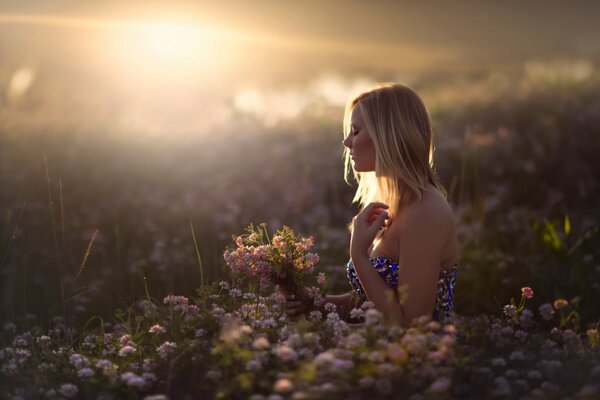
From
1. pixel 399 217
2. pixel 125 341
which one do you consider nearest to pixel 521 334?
pixel 399 217

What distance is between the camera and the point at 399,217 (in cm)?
417

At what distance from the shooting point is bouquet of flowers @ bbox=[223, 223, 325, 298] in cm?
396

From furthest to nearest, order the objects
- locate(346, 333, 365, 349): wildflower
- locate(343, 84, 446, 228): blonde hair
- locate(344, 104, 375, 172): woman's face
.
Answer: locate(344, 104, 375, 172): woman's face < locate(343, 84, 446, 228): blonde hair < locate(346, 333, 365, 349): wildflower

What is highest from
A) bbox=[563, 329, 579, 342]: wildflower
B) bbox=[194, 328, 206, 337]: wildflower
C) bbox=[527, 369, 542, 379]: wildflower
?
bbox=[194, 328, 206, 337]: wildflower

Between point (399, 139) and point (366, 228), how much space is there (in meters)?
0.52

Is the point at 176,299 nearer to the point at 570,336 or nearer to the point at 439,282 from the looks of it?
the point at 439,282

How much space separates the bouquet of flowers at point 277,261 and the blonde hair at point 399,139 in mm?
553

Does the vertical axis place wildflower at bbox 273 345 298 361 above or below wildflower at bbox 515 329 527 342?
above

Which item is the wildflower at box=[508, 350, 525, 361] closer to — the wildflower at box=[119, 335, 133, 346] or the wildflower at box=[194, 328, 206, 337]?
the wildflower at box=[194, 328, 206, 337]

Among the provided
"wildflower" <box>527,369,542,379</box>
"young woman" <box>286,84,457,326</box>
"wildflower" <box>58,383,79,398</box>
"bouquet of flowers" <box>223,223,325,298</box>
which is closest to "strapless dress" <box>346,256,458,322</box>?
"young woman" <box>286,84,457,326</box>

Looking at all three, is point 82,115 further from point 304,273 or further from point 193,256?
point 304,273

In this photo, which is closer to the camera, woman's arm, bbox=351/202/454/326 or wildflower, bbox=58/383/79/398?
wildflower, bbox=58/383/79/398

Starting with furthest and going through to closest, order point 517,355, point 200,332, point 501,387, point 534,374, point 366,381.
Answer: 1. point 200,332
2. point 517,355
3. point 534,374
4. point 501,387
5. point 366,381

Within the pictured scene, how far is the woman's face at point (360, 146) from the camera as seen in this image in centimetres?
424
